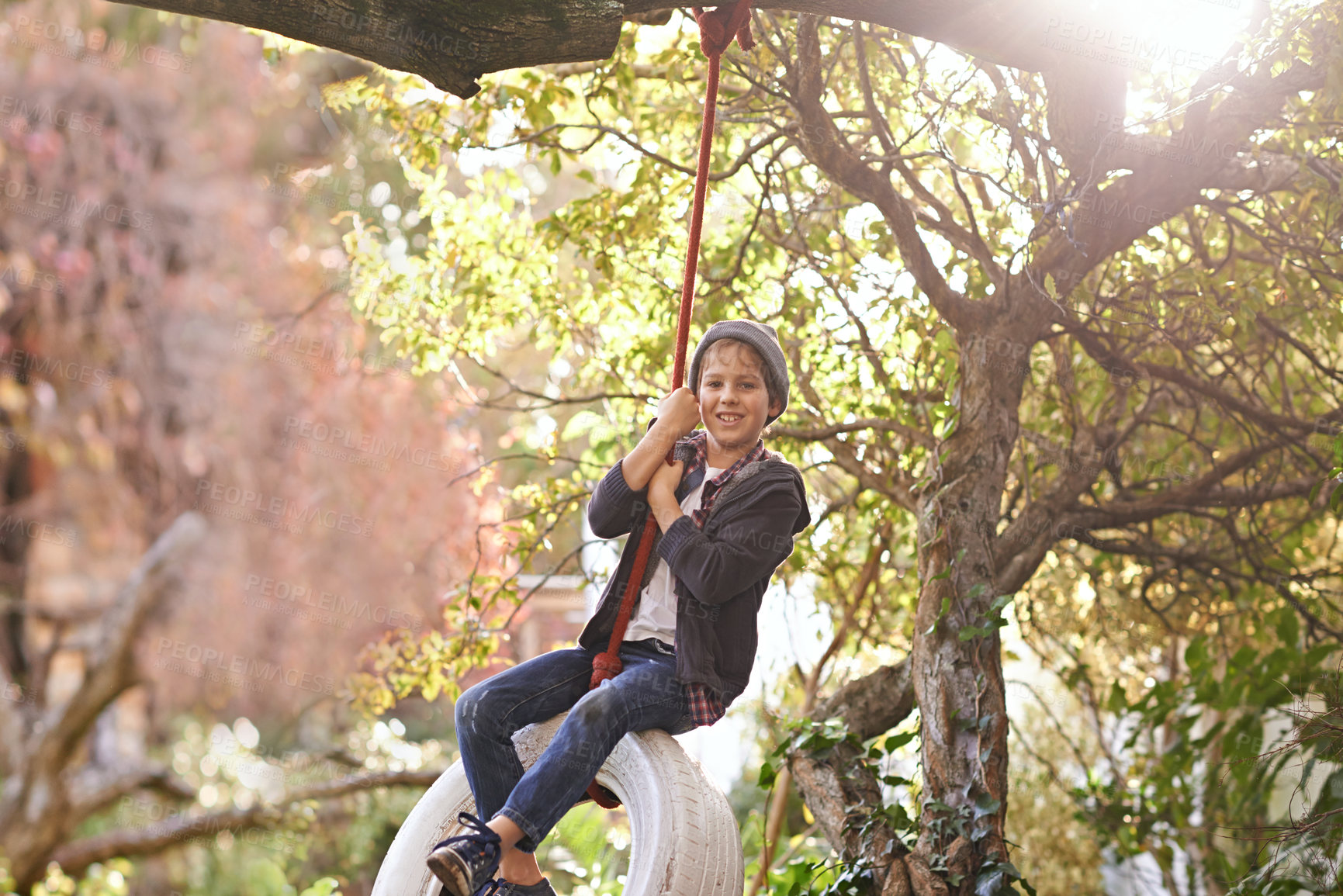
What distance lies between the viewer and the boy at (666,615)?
172 cm

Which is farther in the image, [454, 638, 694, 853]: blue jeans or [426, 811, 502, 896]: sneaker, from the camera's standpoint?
[454, 638, 694, 853]: blue jeans

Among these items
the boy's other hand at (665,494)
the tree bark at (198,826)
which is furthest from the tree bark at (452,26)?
the tree bark at (198,826)

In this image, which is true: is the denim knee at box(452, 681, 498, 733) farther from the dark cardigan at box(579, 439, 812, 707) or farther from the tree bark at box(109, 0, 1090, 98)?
the tree bark at box(109, 0, 1090, 98)

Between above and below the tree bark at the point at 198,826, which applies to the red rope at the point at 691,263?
above

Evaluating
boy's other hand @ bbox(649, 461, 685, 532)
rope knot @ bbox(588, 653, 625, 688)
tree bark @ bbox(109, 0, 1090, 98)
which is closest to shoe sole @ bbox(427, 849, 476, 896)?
rope knot @ bbox(588, 653, 625, 688)

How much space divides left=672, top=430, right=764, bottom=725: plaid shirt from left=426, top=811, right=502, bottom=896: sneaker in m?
0.40

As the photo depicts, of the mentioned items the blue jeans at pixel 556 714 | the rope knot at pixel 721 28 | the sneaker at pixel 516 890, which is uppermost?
the rope knot at pixel 721 28

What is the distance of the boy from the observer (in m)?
1.72

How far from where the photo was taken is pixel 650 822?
1752 millimetres

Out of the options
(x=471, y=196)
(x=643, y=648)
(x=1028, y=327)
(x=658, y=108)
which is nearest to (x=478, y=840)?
(x=643, y=648)

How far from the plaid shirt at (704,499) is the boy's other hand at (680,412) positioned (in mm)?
125

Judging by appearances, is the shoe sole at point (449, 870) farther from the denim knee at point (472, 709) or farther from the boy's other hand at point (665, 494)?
the boy's other hand at point (665, 494)

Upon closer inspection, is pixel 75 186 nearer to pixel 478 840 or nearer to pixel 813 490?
pixel 813 490

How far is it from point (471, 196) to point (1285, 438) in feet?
8.60
